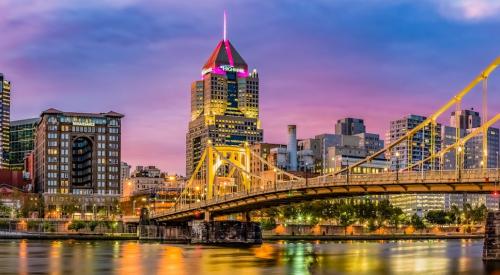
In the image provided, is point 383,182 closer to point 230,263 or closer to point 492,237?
point 492,237

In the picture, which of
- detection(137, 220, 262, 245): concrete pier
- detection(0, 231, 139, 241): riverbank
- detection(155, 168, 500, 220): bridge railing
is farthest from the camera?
detection(0, 231, 139, 241): riverbank

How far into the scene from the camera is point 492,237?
79.6 meters

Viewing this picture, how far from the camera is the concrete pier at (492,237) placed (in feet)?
256

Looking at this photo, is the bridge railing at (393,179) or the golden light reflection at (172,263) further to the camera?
the golden light reflection at (172,263)

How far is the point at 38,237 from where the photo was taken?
170m

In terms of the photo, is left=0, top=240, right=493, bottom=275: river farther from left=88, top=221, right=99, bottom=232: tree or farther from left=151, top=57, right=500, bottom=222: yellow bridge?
left=88, top=221, right=99, bottom=232: tree

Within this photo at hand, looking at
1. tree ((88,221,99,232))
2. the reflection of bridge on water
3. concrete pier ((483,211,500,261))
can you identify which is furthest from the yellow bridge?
tree ((88,221,99,232))

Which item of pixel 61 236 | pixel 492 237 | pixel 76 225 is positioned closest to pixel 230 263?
pixel 492 237

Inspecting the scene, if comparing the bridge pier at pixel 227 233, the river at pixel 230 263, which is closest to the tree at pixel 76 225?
the bridge pier at pixel 227 233

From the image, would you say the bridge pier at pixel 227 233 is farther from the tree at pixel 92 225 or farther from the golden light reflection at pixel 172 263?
the tree at pixel 92 225

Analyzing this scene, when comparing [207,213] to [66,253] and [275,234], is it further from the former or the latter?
[275,234]

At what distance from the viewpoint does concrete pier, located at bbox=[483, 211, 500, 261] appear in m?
78.1

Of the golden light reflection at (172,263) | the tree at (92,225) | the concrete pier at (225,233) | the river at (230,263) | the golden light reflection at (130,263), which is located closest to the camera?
the river at (230,263)

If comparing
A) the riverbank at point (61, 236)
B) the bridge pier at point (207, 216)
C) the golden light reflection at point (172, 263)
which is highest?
the bridge pier at point (207, 216)
